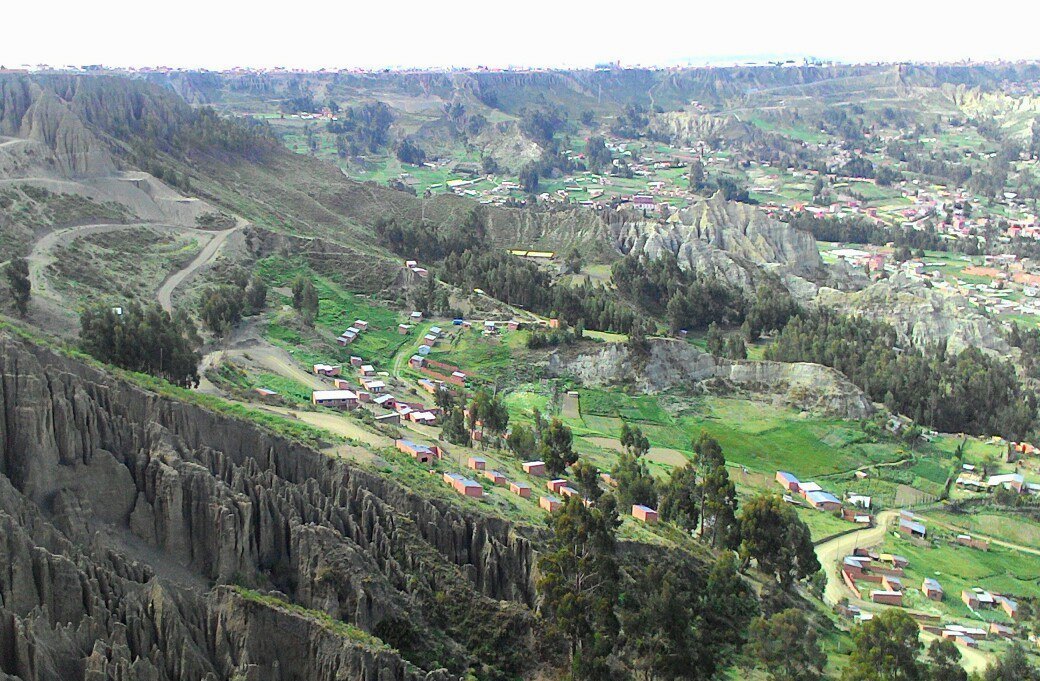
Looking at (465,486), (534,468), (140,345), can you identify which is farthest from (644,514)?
(140,345)

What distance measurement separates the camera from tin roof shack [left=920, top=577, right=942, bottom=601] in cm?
5334

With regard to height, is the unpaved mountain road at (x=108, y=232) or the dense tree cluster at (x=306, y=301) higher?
the unpaved mountain road at (x=108, y=232)

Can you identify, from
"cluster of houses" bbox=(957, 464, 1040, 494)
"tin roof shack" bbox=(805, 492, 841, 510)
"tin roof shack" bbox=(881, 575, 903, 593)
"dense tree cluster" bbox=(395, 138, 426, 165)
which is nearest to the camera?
"tin roof shack" bbox=(881, 575, 903, 593)

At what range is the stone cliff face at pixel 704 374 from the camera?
264 feet

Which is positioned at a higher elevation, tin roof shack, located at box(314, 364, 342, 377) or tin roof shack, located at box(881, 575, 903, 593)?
Answer: tin roof shack, located at box(314, 364, 342, 377)

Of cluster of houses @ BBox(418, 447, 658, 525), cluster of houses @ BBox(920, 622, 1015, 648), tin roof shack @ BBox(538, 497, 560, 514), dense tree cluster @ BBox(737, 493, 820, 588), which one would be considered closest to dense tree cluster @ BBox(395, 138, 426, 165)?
cluster of houses @ BBox(418, 447, 658, 525)

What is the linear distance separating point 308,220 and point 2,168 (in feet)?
112

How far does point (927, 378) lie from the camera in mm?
82750

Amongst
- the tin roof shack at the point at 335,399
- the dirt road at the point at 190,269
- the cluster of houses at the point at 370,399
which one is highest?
the dirt road at the point at 190,269

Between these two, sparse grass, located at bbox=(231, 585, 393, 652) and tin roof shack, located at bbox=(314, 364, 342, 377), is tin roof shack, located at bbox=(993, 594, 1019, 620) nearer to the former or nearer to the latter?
sparse grass, located at bbox=(231, 585, 393, 652)

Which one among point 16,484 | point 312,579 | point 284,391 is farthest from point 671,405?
point 16,484

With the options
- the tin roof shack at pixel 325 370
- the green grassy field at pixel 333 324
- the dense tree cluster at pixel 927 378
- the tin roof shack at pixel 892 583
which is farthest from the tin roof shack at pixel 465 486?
the dense tree cluster at pixel 927 378

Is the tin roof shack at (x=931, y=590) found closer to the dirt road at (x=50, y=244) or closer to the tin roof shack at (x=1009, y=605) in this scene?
the tin roof shack at (x=1009, y=605)

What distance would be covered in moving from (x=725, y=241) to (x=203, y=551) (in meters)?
102
